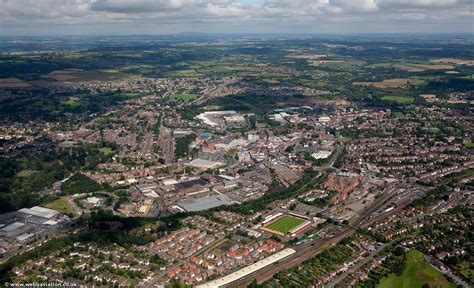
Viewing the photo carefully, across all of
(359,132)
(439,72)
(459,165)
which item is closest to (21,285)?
(459,165)

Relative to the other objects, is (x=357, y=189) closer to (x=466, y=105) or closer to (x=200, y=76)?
(x=466, y=105)

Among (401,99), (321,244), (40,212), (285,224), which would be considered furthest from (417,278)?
(401,99)

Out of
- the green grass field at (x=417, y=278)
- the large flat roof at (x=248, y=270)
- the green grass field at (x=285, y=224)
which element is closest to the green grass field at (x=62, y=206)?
the large flat roof at (x=248, y=270)

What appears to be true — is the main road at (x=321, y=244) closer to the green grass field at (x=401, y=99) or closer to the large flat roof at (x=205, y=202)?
the large flat roof at (x=205, y=202)

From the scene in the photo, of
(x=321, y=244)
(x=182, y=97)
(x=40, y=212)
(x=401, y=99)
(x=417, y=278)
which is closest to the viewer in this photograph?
(x=417, y=278)

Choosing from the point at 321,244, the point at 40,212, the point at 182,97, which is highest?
the point at 182,97

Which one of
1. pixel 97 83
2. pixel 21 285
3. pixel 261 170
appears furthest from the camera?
pixel 97 83

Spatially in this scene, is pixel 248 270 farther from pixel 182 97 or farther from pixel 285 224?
pixel 182 97

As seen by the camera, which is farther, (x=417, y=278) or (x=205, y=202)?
(x=205, y=202)
